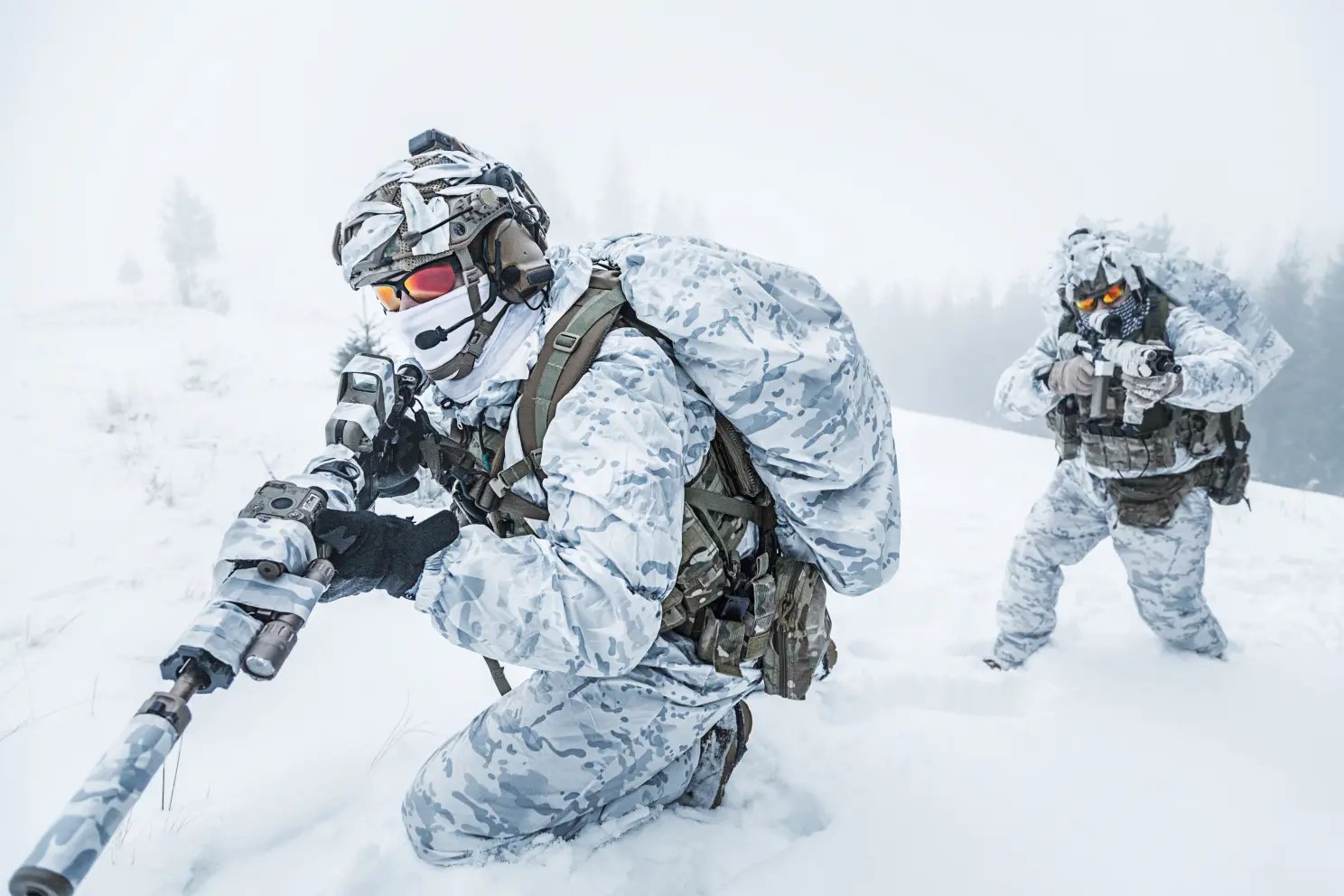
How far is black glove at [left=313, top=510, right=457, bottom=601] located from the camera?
170cm

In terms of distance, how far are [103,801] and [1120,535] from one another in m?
4.77

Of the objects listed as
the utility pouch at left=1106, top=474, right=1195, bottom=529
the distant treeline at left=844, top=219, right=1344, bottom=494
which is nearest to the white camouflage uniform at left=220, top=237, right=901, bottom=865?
the utility pouch at left=1106, top=474, right=1195, bottom=529

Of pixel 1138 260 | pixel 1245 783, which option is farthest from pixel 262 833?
Result: pixel 1138 260

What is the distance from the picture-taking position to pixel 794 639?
238cm

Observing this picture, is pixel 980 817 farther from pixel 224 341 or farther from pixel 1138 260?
pixel 224 341

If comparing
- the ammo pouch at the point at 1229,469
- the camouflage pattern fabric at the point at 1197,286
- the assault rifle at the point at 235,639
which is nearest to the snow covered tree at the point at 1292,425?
the camouflage pattern fabric at the point at 1197,286

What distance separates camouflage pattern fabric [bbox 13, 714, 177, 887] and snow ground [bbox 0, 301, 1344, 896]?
1.14 m

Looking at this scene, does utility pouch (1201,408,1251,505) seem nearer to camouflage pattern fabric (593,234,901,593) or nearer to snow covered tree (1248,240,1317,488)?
camouflage pattern fabric (593,234,901,593)

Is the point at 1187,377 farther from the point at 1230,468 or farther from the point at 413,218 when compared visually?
the point at 413,218

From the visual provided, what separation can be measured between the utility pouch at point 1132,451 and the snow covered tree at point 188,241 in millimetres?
39067

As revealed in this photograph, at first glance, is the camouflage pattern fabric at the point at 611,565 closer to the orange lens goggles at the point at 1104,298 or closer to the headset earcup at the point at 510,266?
the headset earcup at the point at 510,266

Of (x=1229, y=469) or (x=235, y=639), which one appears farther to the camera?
(x=1229, y=469)

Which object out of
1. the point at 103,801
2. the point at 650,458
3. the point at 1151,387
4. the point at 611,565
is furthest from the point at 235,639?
the point at 1151,387

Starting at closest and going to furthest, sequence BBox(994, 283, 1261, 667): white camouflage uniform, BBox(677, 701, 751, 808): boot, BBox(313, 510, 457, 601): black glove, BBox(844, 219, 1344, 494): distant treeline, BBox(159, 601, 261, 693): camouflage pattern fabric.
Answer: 1. BBox(159, 601, 261, 693): camouflage pattern fabric
2. BBox(313, 510, 457, 601): black glove
3. BBox(677, 701, 751, 808): boot
4. BBox(994, 283, 1261, 667): white camouflage uniform
5. BBox(844, 219, 1344, 494): distant treeline
